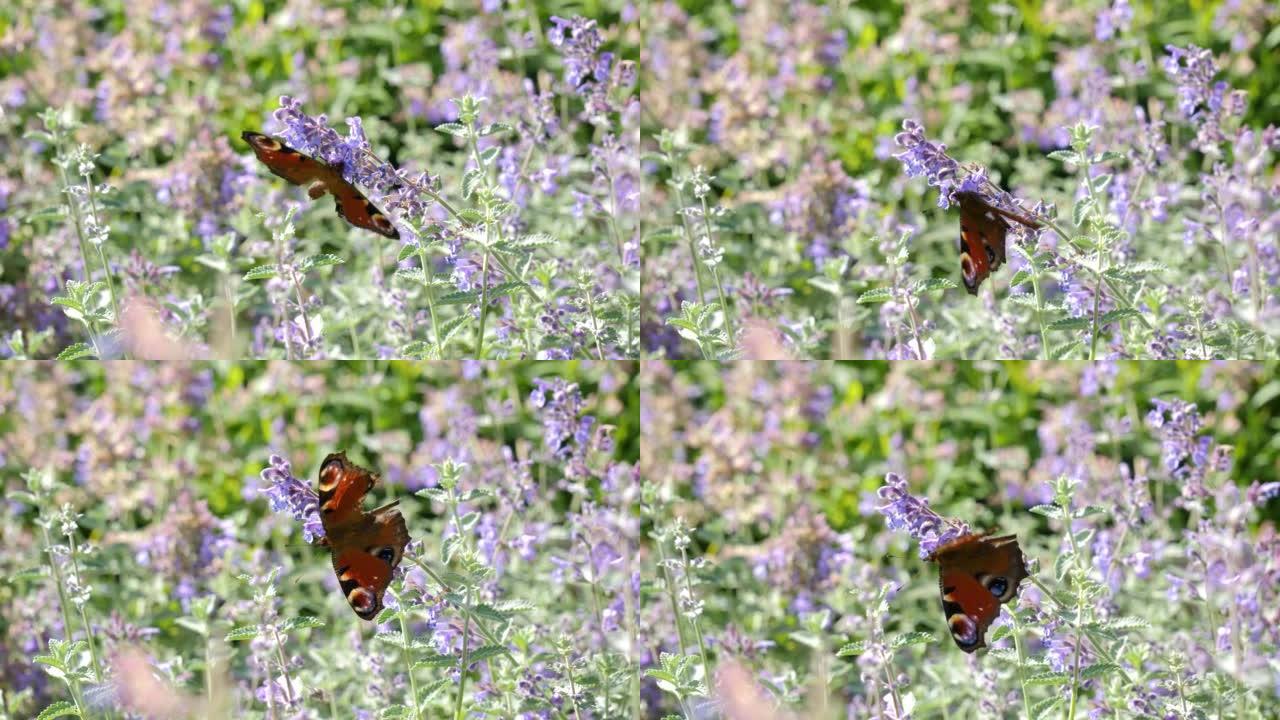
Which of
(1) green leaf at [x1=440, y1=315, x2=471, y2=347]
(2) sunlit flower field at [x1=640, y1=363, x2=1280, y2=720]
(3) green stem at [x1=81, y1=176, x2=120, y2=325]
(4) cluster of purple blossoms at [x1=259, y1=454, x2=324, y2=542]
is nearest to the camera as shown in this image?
(4) cluster of purple blossoms at [x1=259, y1=454, x2=324, y2=542]

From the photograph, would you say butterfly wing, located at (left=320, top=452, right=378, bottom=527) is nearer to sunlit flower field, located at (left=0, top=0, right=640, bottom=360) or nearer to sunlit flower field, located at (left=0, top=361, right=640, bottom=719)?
sunlit flower field, located at (left=0, top=361, right=640, bottom=719)

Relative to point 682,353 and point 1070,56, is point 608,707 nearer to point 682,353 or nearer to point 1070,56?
point 682,353

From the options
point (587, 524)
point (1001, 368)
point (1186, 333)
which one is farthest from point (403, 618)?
point (1001, 368)

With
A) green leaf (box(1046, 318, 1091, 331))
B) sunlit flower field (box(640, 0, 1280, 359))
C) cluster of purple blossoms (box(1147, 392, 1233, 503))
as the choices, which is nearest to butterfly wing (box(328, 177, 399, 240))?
sunlit flower field (box(640, 0, 1280, 359))

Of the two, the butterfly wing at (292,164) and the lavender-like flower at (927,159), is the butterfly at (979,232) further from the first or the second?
the butterfly wing at (292,164)

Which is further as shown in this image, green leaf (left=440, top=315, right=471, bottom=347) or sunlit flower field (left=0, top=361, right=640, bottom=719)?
green leaf (left=440, top=315, right=471, bottom=347)
